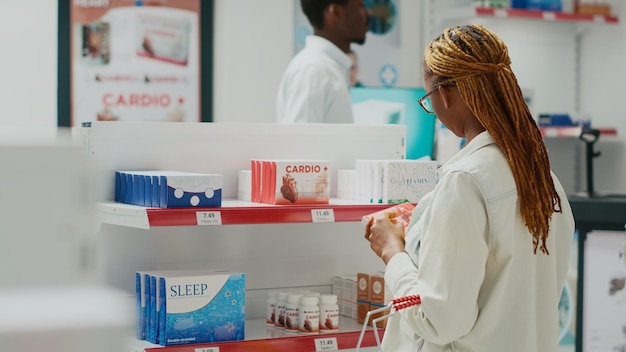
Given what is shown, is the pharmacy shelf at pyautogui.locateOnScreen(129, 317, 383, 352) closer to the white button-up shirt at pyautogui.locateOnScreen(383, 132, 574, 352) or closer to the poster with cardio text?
the white button-up shirt at pyautogui.locateOnScreen(383, 132, 574, 352)

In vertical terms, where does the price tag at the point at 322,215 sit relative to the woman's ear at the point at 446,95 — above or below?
below

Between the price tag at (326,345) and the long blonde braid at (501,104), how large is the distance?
1034mm

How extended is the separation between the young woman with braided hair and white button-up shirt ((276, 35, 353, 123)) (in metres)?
2.01

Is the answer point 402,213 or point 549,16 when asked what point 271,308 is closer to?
point 402,213

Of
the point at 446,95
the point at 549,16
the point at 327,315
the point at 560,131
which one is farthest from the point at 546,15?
the point at 446,95

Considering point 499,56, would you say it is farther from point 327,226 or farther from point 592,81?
point 592,81

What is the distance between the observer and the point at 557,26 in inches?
261

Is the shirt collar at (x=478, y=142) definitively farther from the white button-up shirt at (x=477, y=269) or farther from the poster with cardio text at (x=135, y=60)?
the poster with cardio text at (x=135, y=60)

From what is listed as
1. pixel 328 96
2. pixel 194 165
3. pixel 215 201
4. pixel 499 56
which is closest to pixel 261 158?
pixel 194 165

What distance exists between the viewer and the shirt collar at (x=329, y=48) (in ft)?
13.9

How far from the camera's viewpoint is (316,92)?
403 cm

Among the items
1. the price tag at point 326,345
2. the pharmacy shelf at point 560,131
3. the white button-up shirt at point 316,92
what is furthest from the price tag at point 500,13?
the price tag at point 326,345

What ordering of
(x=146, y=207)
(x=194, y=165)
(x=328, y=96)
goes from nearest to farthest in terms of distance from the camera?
1. (x=146, y=207)
2. (x=194, y=165)
3. (x=328, y=96)

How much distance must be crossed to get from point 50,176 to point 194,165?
7.86 feet
